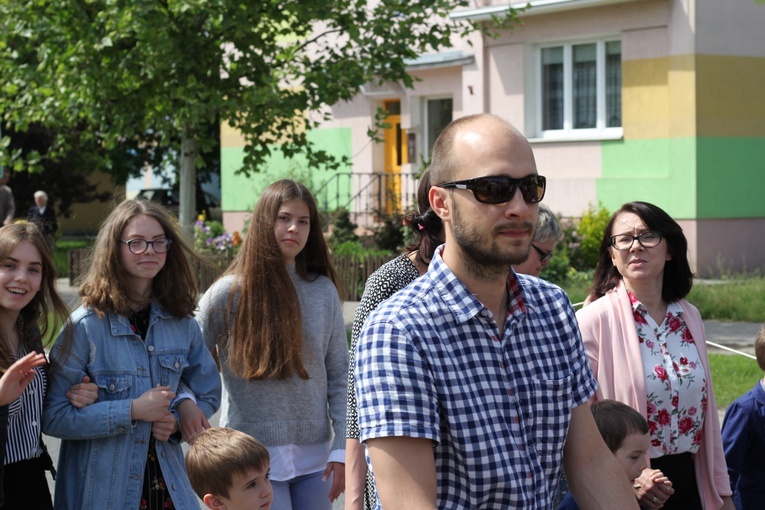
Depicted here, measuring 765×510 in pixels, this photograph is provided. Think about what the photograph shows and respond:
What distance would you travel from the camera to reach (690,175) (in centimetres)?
1830

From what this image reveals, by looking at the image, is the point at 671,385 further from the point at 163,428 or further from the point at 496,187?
the point at 496,187

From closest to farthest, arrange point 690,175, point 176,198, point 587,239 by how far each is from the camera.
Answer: point 587,239
point 690,175
point 176,198

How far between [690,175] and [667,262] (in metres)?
14.4

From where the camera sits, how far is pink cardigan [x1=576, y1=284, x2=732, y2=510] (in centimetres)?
429

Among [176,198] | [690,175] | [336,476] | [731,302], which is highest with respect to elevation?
[690,175]

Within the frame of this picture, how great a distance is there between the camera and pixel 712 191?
1845cm

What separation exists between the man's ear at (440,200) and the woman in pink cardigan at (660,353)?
2.02 metres

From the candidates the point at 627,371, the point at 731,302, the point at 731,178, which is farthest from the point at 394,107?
the point at 627,371

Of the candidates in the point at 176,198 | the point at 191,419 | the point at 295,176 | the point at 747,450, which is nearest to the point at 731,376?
the point at 747,450

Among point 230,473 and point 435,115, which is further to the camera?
point 435,115

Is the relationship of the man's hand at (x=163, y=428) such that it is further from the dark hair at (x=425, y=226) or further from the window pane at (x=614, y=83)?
the window pane at (x=614, y=83)

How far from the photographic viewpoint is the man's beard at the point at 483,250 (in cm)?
242

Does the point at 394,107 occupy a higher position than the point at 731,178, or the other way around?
the point at 394,107

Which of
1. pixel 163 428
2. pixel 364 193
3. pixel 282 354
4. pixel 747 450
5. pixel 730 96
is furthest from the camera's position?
pixel 364 193
